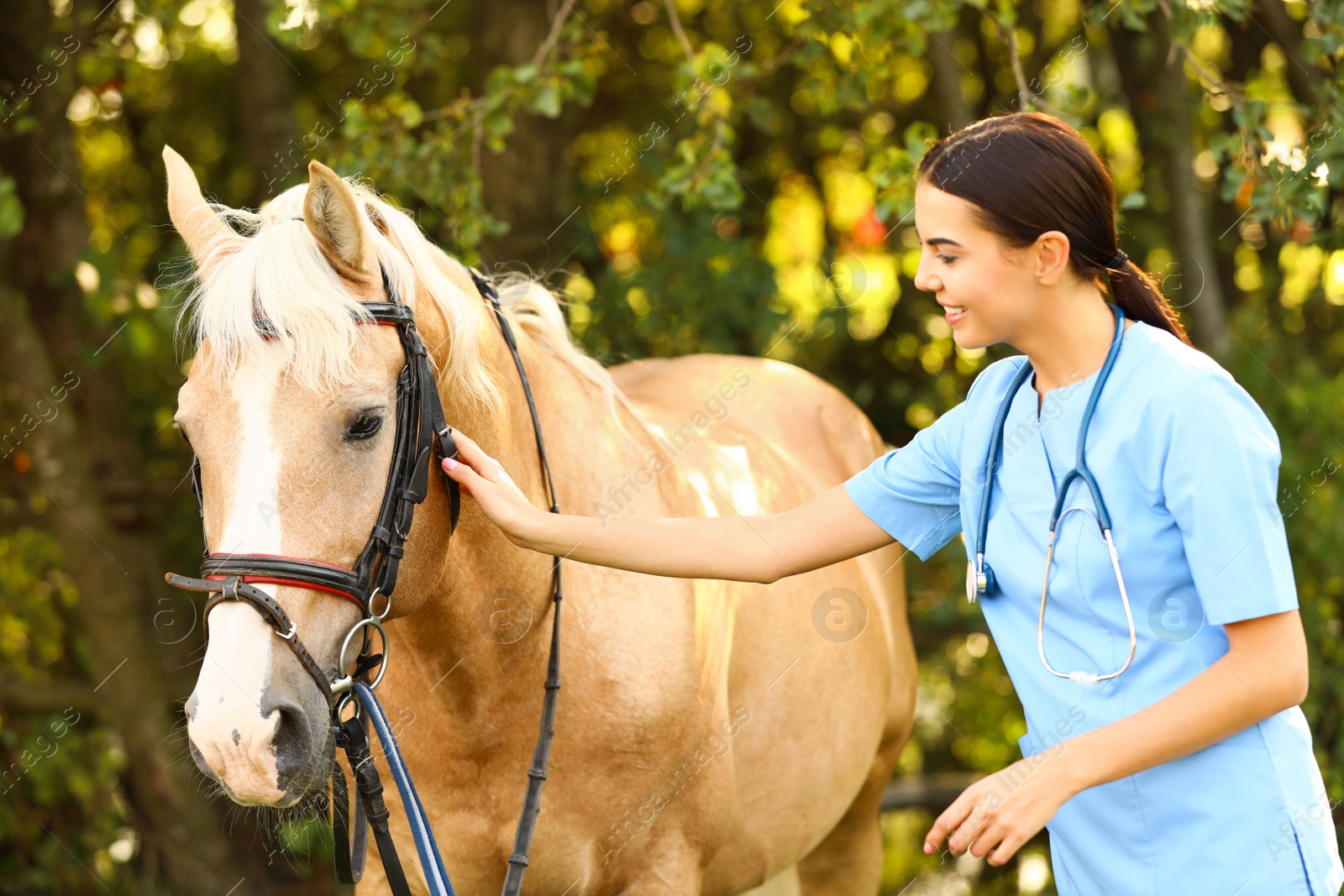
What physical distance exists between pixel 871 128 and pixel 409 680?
17.5ft

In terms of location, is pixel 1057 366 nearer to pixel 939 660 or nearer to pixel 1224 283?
pixel 939 660

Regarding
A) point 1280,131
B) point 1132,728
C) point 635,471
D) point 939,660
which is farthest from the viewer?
point 1280,131

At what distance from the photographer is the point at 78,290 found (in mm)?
4871

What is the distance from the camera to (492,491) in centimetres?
201

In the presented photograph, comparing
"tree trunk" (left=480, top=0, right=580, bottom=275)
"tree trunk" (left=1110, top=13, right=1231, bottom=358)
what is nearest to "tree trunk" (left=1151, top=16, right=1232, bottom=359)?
"tree trunk" (left=1110, top=13, right=1231, bottom=358)

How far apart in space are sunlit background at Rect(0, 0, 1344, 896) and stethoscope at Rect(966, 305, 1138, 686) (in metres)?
1.58

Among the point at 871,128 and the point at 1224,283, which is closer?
the point at 1224,283

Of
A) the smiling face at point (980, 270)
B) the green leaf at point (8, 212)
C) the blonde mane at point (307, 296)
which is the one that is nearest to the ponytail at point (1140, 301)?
the smiling face at point (980, 270)

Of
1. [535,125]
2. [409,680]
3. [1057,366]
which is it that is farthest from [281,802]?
[535,125]

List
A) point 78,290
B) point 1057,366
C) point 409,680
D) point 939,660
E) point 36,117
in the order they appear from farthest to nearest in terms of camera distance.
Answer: point 939,660 < point 78,290 < point 36,117 < point 409,680 < point 1057,366

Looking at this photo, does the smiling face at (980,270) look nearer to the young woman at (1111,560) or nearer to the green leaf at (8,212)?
the young woman at (1111,560)

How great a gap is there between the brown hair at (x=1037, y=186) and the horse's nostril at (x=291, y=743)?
130 cm

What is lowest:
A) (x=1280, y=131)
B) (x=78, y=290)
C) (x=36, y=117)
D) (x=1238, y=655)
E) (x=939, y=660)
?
(x=939, y=660)

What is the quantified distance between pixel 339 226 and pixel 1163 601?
148 cm
